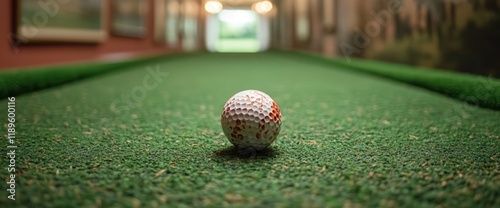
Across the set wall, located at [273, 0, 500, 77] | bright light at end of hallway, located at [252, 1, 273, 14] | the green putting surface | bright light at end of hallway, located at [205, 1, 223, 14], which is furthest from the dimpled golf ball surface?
bright light at end of hallway, located at [205, 1, 223, 14]

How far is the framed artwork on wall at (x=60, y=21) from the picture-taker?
11.0 feet

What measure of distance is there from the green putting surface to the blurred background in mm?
1112

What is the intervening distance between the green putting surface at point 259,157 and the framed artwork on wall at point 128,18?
158 inches

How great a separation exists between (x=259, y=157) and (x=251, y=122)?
102 millimetres

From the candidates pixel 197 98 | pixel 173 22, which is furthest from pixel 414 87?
pixel 173 22

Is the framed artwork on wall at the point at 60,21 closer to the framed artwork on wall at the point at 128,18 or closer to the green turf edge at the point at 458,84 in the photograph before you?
the framed artwork on wall at the point at 128,18

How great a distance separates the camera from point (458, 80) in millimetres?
2266

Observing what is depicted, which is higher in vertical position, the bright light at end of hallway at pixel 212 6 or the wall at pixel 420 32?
the bright light at end of hallway at pixel 212 6

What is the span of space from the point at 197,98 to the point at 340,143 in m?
1.30

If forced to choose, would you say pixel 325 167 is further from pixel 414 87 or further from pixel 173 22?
pixel 173 22

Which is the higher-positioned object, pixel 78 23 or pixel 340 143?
pixel 78 23

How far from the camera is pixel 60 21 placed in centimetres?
400

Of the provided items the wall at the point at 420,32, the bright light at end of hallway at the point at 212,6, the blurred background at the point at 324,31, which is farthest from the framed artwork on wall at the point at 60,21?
the bright light at end of hallway at the point at 212,6

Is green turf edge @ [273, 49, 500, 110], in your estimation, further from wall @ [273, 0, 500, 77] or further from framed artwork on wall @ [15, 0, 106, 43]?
framed artwork on wall @ [15, 0, 106, 43]
